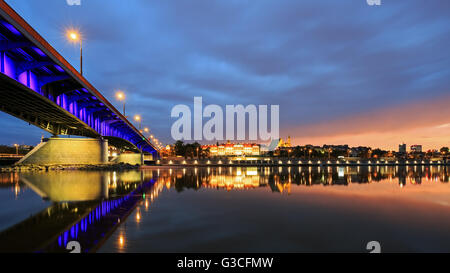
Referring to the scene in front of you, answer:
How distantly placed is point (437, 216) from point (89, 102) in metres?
43.4

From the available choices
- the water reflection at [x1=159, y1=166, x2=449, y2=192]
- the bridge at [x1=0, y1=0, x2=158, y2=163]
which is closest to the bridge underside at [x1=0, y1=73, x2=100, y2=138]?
the bridge at [x1=0, y1=0, x2=158, y2=163]

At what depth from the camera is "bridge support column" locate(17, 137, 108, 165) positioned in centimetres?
4691

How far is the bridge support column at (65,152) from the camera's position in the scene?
4691 centimetres

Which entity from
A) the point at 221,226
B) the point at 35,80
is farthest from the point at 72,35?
the point at 221,226

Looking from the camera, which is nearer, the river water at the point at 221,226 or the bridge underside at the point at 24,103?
the river water at the point at 221,226

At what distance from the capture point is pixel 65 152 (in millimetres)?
48188

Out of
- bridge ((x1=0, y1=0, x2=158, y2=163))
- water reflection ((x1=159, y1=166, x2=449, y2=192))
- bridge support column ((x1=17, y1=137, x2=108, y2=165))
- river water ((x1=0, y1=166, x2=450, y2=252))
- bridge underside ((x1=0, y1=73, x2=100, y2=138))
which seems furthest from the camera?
bridge support column ((x1=17, y1=137, x2=108, y2=165))

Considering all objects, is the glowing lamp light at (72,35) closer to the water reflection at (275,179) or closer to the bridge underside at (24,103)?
the bridge underside at (24,103)

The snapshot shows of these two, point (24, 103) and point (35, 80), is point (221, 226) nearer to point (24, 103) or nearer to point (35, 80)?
point (35, 80)

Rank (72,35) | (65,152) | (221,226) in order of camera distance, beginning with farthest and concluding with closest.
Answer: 1. (65,152)
2. (72,35)
3. (221,226)

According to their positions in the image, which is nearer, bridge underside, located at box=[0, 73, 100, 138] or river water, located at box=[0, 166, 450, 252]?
river water, located at box=[0, 166, 450, 252]

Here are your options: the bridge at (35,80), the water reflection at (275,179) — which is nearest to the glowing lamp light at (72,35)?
the bridge at (35,80)

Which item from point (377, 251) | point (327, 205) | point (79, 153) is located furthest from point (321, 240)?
point (79, 153)

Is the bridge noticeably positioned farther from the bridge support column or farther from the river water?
the river water
